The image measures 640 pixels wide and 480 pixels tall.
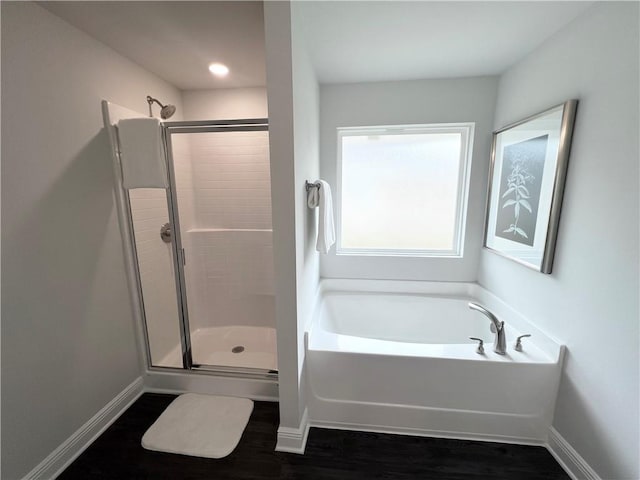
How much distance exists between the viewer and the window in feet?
7.67

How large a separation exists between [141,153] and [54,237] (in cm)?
65

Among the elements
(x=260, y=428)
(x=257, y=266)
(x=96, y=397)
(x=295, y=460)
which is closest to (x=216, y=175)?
(x=257, y=266)

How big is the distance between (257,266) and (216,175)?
0.97 metres

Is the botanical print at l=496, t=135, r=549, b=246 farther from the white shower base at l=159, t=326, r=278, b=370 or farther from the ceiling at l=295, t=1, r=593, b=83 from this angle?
the white shower base at l=159, t=326, r=278, b=370

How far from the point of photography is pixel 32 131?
4.17 feet

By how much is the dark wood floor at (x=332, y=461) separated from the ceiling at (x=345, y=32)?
7.58 feet

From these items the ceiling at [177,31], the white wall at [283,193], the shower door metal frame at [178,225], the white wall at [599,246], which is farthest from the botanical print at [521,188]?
the ceiling at [177,31]

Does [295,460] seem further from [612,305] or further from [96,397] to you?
[612,305]

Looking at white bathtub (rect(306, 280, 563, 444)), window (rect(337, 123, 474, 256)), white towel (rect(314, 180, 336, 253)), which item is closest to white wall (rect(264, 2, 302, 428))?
white bathtub (rect(306, 280, 563, 444))

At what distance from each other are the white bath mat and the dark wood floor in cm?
4

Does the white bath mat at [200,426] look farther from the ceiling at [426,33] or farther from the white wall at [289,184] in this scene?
the ceiling at [426,33]

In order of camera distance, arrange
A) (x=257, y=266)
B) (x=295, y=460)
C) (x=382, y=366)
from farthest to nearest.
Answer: (x=257, y=266), (x=382, y=366), (x=295, y=460)

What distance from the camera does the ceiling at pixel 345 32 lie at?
1.33 metres

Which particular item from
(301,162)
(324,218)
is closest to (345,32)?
(301,162)
